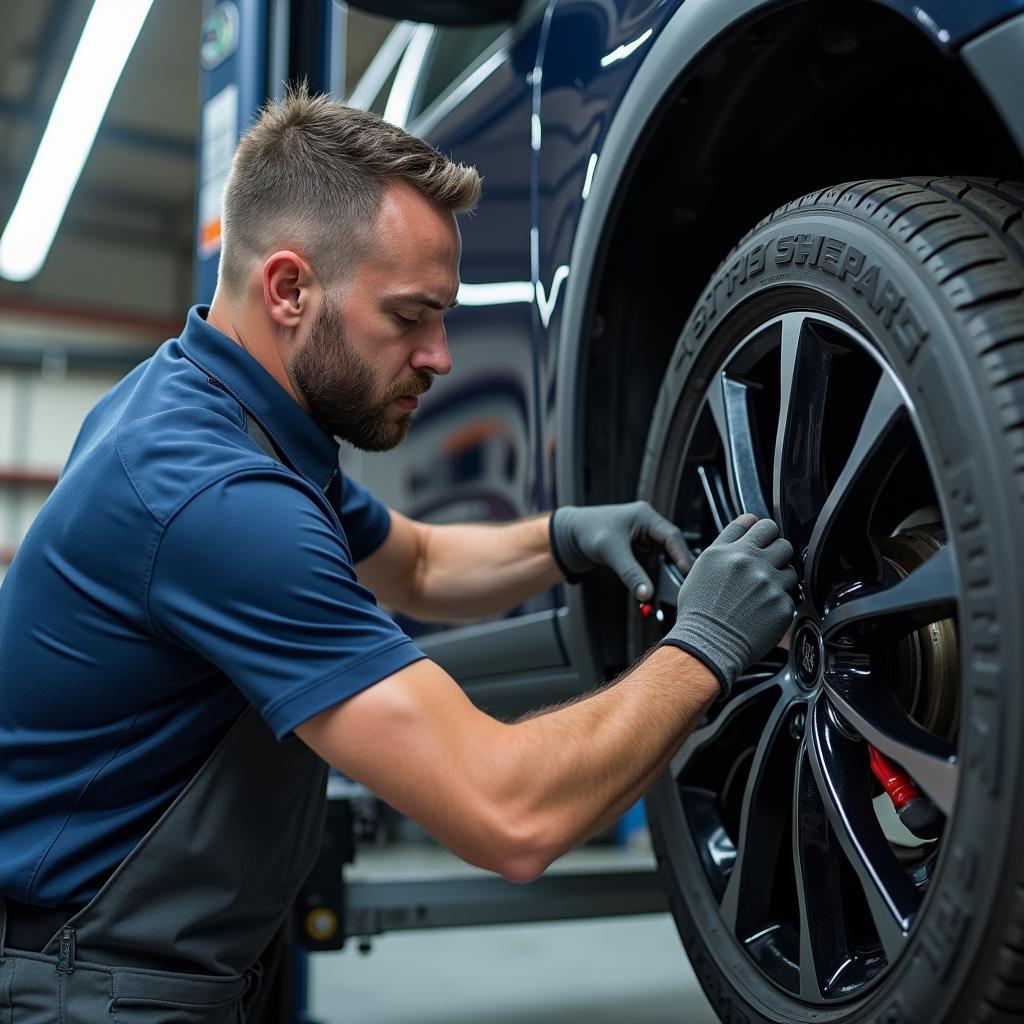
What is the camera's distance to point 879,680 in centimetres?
96

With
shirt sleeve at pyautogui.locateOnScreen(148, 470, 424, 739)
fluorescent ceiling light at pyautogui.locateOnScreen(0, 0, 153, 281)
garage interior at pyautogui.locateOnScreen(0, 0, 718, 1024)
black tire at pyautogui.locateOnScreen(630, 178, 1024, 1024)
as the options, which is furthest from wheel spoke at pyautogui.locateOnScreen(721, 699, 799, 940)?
fluorescent ceiling light at pyautogui.locateOnScreen(0, 0, 153, 281)

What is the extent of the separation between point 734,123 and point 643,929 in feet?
9.68

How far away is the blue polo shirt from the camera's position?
1.00 meters

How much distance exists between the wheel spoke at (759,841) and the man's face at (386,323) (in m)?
0.56

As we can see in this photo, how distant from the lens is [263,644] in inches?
39.3

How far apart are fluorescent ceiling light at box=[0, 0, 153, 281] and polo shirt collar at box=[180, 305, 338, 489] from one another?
3.73 meters

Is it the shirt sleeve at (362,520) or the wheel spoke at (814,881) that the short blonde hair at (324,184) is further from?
the wheel spoke at (814,881)

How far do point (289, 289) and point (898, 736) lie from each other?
2.56 ft

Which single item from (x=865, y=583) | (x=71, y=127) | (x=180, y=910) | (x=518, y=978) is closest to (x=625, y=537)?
(x=865, y=583)

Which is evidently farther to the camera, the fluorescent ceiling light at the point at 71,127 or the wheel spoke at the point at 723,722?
the fluorescent ceiling light at the point at 71,127

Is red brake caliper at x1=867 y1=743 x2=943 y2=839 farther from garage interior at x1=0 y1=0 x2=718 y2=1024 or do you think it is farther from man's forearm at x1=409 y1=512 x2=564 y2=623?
garage interior at x1=0 y1=0 x2=718 y2=1024

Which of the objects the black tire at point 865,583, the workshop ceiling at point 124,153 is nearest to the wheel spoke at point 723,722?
the black tire at point 865,583

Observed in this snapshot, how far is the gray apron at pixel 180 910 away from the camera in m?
1.14

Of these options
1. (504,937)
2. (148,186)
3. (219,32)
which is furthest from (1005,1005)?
(148,186)
